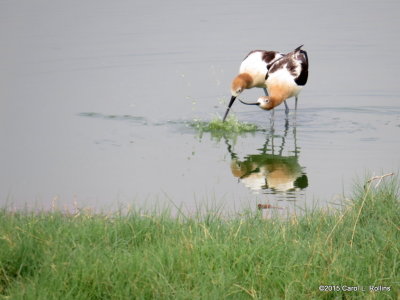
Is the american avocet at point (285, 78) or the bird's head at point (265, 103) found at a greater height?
the american avocet at point (285, 78)

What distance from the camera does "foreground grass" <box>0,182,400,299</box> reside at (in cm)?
507

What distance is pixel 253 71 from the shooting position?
39.1 feet

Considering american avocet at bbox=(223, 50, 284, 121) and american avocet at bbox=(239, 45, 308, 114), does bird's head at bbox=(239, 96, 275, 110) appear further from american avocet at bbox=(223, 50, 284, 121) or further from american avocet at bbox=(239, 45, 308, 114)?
american avocet at bbox=(223, 50, 284, 121)

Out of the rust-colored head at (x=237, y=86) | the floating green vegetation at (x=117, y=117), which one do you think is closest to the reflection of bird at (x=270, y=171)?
the floating green vegetation at (x=117, y=117)

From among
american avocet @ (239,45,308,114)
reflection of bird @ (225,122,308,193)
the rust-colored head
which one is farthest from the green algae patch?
the rust-colored head

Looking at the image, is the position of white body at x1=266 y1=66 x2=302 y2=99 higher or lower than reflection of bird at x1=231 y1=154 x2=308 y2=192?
higher

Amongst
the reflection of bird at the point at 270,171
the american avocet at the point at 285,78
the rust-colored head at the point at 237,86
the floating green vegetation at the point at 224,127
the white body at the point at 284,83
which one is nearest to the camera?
the reflection of bird at the point at 270,171

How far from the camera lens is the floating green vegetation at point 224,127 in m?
10.4

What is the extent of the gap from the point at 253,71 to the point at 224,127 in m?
1.72

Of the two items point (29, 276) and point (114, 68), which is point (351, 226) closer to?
point (29, 276)

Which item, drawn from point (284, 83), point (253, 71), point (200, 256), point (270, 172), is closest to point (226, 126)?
point (284, 83)

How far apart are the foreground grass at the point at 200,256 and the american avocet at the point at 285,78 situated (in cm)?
499

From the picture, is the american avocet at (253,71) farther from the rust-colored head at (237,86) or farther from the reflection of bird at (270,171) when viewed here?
the reflection of bird at (270,171)

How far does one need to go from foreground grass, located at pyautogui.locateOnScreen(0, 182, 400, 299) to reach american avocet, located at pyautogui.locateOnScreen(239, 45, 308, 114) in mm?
4994
